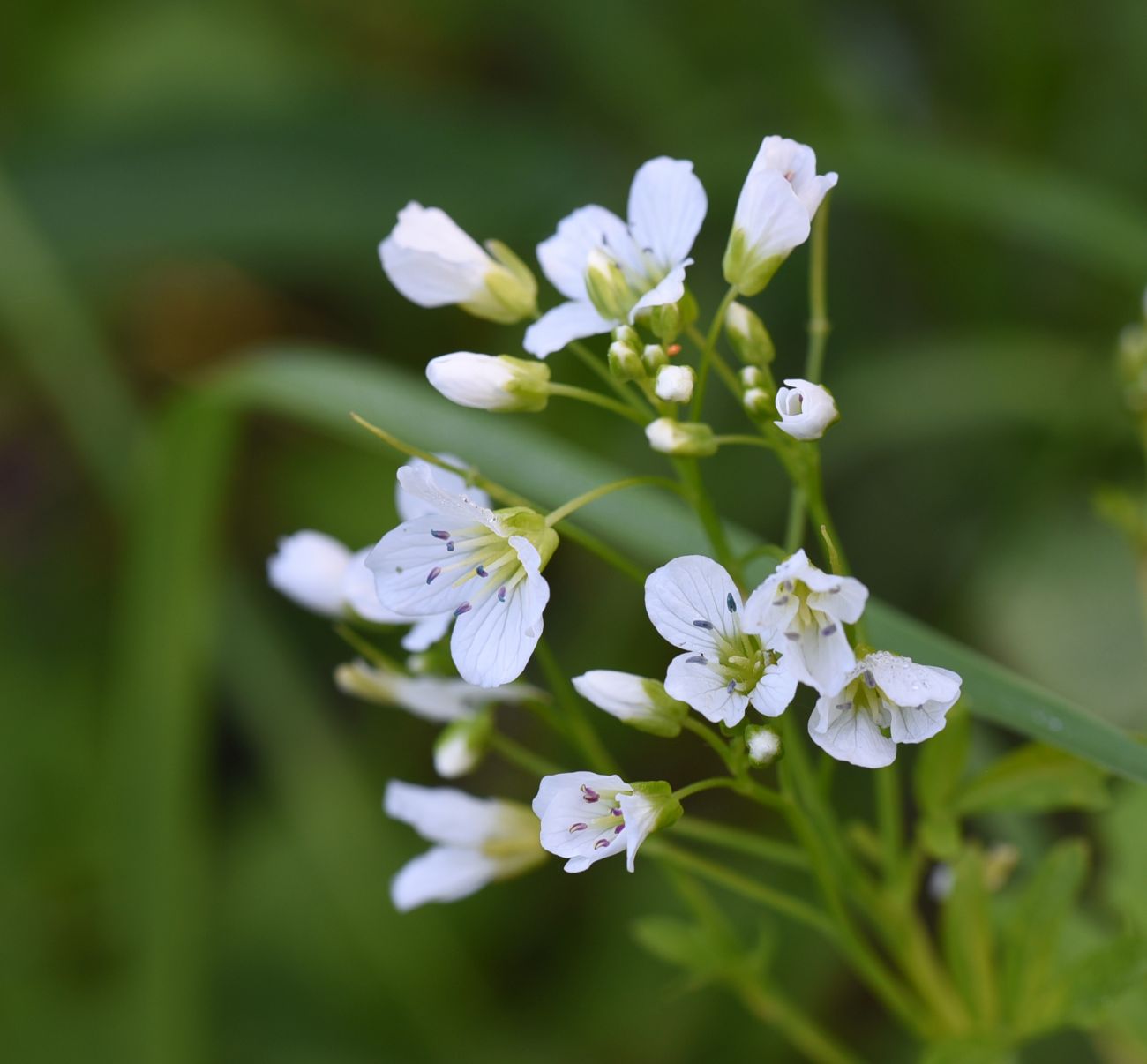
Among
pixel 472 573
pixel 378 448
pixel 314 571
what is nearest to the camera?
pixel 472 573

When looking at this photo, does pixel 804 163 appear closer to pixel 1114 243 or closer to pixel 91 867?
pixel 1114 243

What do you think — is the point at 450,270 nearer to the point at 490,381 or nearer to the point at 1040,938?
the point at 490,381

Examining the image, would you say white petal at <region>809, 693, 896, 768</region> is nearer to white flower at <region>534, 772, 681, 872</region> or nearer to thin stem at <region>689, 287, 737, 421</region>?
white flower at <region>534, 772, 681, 872</region>

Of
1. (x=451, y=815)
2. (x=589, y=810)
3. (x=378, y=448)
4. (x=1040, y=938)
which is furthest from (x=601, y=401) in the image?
(x=378, y=448)

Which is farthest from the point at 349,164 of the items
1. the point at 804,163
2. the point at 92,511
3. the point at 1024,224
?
the point at 804,163

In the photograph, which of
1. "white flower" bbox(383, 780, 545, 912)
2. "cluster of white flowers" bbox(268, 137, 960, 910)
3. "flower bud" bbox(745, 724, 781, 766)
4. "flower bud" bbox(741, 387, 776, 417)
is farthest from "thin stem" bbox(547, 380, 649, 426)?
"white flower" bbox(383, 780, 545, 912)

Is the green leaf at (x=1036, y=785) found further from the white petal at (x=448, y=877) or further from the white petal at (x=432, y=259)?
the white petal at (x=432, y=259)
